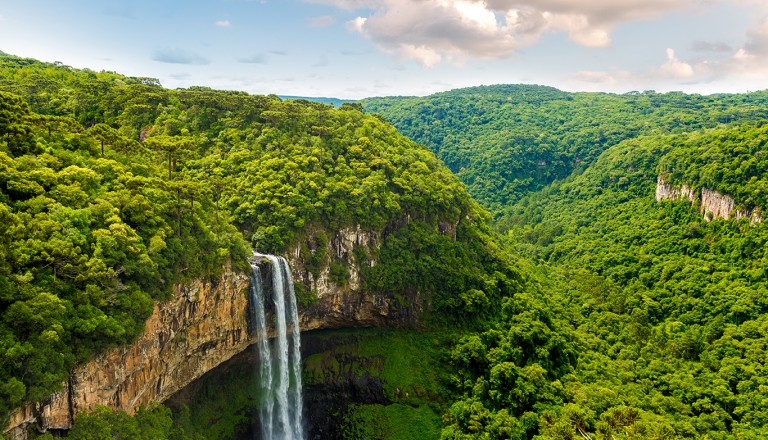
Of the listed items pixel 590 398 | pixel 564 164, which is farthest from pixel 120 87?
pixel 564 164

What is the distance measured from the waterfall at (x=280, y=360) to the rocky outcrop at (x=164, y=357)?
4.41 ft

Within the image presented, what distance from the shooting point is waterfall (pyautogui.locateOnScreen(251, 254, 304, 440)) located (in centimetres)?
3900

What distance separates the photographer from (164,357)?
3069 centimetres

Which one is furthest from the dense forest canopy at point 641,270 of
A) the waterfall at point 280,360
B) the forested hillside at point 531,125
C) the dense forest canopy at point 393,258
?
the waterfall at point 280,360

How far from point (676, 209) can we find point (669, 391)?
35.9 meters

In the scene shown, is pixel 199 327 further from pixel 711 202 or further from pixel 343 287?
pixel 711 202

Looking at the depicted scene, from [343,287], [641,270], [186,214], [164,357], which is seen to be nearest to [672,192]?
[641,270]

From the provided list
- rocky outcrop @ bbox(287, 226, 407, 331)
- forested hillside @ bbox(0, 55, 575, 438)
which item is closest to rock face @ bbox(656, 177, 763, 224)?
forested hillside @ bbox(0, 55, 575, 438)

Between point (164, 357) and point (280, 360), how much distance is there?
11618 mm

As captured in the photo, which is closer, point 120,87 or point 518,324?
point 518,324

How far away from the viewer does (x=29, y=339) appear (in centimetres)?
2070

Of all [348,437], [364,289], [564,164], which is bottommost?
[348,437]

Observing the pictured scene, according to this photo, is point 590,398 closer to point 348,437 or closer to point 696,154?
point 348,437

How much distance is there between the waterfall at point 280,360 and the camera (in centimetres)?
3900
